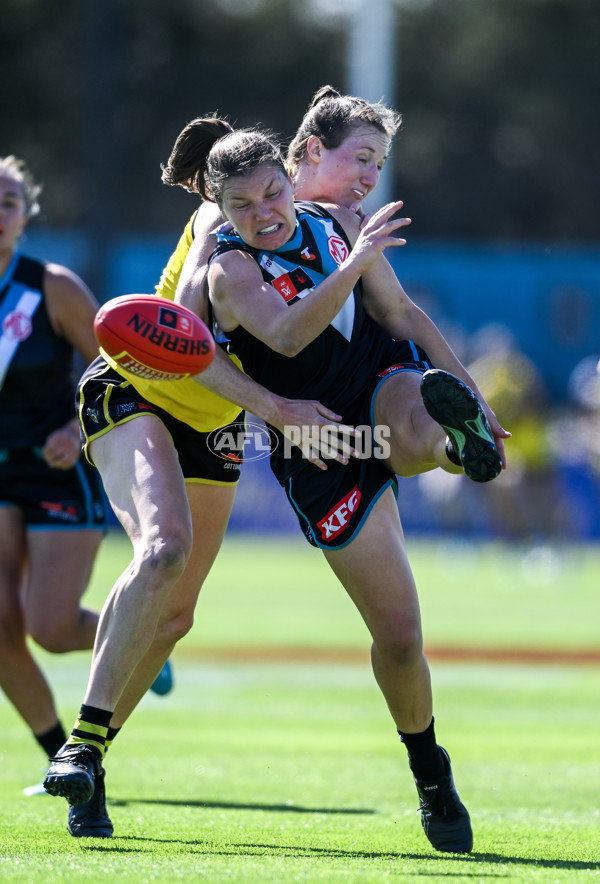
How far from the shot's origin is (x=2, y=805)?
16.4 feet

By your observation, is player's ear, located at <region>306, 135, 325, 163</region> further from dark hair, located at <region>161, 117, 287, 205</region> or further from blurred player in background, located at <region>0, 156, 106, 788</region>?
blurred player in background, located at <region>0, 156, 106, 788</region>

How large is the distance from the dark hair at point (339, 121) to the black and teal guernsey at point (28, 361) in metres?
1.44

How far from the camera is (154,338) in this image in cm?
409

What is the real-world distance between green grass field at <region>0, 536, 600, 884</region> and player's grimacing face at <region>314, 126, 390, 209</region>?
219cm

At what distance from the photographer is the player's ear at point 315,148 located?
474 cm

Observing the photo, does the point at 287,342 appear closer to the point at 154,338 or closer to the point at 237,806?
the point at 154,338

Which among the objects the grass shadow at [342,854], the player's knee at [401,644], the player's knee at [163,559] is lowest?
the grass shadow at [342,854]

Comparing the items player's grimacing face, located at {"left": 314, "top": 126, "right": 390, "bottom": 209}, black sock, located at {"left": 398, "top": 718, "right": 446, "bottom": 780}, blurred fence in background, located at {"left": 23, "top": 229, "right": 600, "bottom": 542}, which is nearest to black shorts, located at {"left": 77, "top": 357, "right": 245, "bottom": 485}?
player's grimacing face, located at {"left": 314, "top": 126, "right": 390, "bottom": 209}

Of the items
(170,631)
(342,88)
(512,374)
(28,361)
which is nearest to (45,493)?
(28,361)

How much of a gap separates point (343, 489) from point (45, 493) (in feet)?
5.56

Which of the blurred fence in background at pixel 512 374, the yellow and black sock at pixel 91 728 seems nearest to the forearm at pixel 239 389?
the yellow and black sock at pixel 91 728

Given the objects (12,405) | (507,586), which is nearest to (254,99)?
(507,586)

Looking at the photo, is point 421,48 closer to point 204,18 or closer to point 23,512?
point 204,18

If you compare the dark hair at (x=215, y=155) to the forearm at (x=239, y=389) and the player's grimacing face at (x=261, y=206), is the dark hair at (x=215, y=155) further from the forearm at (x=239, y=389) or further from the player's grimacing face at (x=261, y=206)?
the forearm at (x=239, y=389)
